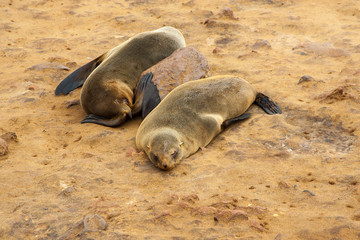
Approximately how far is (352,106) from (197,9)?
17.1ft

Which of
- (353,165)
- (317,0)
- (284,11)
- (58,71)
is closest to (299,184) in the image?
(353,165)

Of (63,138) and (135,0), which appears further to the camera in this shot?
(135,0)

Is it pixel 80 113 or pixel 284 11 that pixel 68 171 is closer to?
pixel 80 113

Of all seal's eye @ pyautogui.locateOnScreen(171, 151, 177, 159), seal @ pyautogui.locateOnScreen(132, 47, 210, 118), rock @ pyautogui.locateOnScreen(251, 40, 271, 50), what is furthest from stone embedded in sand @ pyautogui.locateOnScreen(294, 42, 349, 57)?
seal's eye @ pyautogui.locateOnScreen(171, 151, 177, 159)

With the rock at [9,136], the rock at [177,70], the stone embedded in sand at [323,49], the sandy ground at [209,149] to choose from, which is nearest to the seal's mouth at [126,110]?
the sandy ground at [209,149]

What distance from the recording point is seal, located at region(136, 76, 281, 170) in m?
4.91

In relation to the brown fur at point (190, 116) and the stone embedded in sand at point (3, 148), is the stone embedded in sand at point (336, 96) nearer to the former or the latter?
the brown fur at point (190, 116)

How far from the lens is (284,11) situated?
977 centimetres

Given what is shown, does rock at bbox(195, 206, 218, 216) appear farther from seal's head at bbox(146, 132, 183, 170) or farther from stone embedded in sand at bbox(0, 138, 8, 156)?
stone embedded in sand at bbox(0, 138, 8, 156)

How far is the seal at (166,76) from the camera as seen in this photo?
20.0 feet

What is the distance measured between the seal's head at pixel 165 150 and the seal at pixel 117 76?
3.70 feet

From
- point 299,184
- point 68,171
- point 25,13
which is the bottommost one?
point 25,13

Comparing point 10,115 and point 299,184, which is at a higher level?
point 299,184

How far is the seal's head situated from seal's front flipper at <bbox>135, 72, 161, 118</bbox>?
1.01 metres
